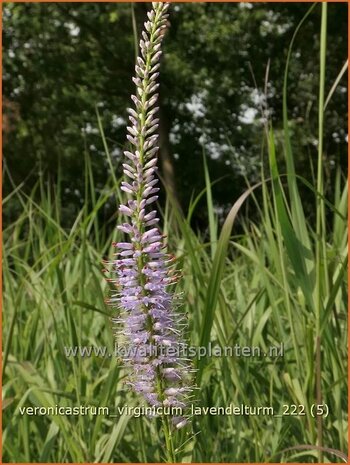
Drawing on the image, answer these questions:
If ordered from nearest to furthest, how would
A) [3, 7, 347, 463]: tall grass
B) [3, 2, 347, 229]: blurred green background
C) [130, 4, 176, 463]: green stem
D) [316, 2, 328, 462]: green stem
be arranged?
[130, 4, 176, 463]: green stem
[316, 2, 328, 462]: green stem
[3, 7, 347, 463]: tall grass
[3, 2, 347, 229]: blurred green background

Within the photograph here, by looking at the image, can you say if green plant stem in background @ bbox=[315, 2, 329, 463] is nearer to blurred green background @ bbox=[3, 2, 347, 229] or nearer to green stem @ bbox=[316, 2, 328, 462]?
green stem @ bbox=[316, 2, 328, 462]

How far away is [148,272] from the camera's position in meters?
1.25

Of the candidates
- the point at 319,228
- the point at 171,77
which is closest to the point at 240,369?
the point at 319,228

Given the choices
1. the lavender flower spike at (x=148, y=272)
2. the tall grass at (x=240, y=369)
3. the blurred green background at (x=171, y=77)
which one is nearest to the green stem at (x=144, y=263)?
the lavender flower spike at (x=148, y=272)

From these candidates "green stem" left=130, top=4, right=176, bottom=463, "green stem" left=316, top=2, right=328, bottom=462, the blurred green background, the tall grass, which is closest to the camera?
"green stem" left=130, top=4, right=176, bottom=463

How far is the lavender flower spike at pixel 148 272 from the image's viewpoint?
1197 millimetres

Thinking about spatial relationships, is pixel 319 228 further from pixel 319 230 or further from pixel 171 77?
pixel 171 77

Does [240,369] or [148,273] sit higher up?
[240,369]

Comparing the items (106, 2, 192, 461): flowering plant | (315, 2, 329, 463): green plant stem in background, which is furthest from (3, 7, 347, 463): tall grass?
(106, 2, 192, 461): flowering plant

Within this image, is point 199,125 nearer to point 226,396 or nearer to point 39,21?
point 39,21

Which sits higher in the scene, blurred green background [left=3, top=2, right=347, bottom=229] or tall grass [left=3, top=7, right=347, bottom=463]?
blurred green background [left=3, top=2, right=347, bottom=229]

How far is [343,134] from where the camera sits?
13.2m

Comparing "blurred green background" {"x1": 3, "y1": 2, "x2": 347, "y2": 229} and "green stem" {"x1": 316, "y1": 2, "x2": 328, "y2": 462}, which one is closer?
"green stem" {"x1": 316, "y1": 2, "x2": 328, "y2": 462}

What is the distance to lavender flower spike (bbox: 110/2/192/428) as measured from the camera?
3.93ft
